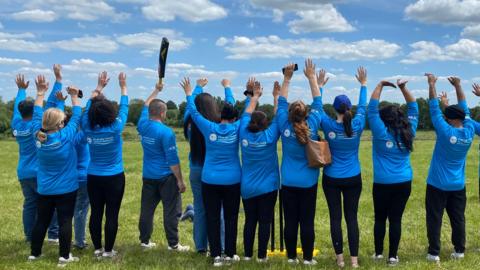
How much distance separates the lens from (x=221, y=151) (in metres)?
7.36

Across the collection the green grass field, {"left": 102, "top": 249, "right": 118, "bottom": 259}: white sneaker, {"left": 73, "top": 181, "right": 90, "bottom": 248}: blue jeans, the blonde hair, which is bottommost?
the green grass field

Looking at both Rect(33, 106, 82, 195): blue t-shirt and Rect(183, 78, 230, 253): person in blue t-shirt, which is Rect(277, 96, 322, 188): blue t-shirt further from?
Rect(33, 106, 82, 195): blue t-shirt

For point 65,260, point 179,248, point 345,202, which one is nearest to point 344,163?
point 345,202

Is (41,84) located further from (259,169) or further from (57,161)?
(259,169)

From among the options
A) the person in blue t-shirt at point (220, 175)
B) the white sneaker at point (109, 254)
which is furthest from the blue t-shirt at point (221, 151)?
the white sneaker at point (109, 254)

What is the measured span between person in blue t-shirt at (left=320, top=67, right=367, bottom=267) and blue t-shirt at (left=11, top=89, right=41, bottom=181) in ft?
16.3

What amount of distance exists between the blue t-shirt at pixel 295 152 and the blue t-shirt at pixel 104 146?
253 cm

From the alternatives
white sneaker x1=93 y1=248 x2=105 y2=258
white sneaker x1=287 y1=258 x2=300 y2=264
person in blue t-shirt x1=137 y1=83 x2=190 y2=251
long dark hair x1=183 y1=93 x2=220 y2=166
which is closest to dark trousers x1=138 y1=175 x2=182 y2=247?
person in blue t-shirt x1=137 y1=83 x2=190 y2=251

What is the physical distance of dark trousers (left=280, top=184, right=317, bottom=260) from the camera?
287 inches

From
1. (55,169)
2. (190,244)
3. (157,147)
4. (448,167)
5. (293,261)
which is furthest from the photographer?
(190,244)

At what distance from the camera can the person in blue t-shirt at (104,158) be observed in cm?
750

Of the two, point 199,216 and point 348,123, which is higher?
point 348,123

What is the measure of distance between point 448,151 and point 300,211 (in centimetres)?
255

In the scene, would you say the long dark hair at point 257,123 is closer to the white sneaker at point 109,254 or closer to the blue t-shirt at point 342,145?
the blue t-shirt at point 342,145
